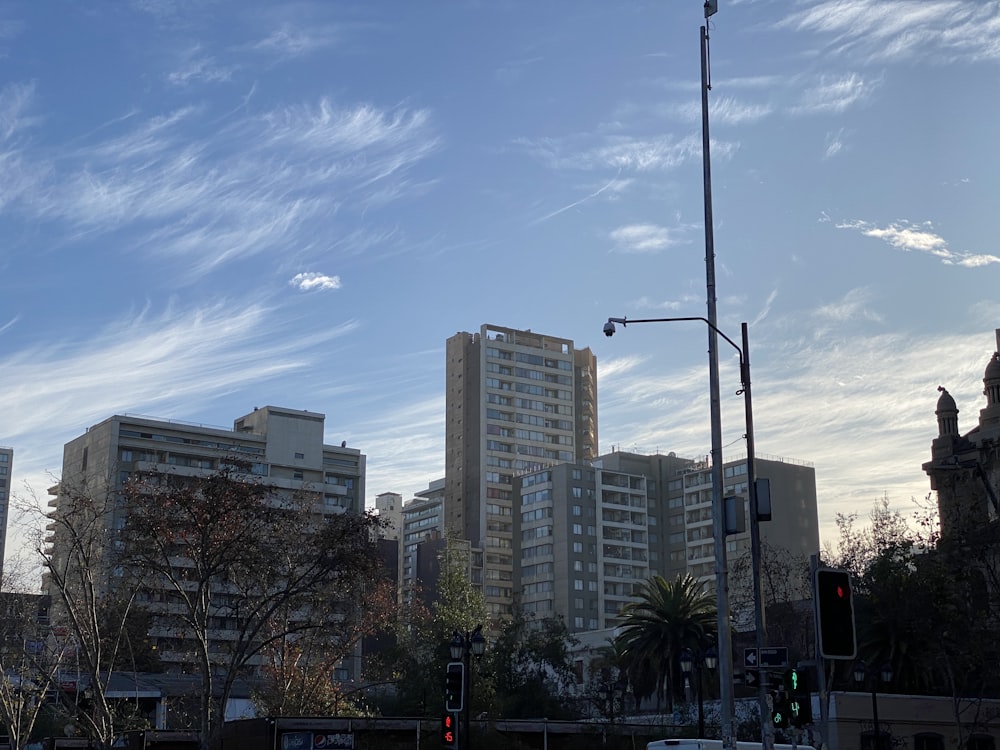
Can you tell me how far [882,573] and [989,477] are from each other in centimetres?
2608

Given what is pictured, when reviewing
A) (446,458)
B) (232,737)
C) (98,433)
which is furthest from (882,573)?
(446,458)

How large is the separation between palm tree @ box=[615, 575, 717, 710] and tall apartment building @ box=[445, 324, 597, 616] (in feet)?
286

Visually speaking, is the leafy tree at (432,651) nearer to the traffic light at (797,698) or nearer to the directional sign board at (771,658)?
the directional sign board at (771,658)

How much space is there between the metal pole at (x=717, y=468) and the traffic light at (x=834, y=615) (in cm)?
637

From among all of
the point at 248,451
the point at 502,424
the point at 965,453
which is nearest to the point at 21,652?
the point at 965,453

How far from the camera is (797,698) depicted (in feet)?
56.2

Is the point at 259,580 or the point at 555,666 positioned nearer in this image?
the point at 259,580

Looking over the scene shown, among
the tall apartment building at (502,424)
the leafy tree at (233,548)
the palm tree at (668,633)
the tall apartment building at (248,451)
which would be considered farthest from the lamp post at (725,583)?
the tall apartment building at (502,424)

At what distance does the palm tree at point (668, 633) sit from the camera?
59.6 metres

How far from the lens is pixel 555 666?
70.9 meters

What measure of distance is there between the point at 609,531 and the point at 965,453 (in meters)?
70.6

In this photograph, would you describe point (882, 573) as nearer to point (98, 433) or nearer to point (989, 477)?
point (989, 477)

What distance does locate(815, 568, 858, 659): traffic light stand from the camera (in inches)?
476

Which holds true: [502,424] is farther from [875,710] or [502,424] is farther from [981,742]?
[875,710]
